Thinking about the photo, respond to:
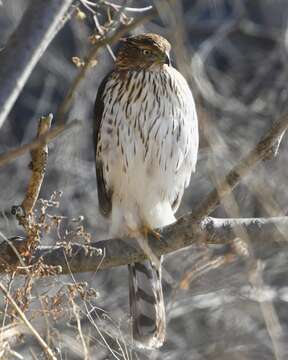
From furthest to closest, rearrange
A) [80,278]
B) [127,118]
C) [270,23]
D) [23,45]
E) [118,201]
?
[270,23]
[80,278]
[118,201]
[127,118]
[23,45]

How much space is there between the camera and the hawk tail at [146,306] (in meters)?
5.39

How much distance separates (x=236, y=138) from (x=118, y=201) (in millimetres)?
2418

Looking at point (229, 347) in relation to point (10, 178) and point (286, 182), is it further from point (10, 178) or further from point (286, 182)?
point (10, 178)

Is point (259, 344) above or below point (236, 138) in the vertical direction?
below

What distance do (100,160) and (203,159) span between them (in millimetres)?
2508

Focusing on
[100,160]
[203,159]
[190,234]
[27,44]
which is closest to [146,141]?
[100,160]

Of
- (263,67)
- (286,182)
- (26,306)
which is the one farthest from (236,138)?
(26,306)

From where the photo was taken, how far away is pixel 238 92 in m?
8.59

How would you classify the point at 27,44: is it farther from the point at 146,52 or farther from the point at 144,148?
the point at 146,52

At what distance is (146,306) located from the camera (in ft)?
18.2

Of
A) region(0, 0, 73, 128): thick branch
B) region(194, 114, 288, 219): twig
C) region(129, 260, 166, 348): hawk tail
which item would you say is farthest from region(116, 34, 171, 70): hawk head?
region(0, 0, 73, 128): thick branch

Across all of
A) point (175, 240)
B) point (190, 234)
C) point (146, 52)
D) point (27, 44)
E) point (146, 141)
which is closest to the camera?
point (27, 44)

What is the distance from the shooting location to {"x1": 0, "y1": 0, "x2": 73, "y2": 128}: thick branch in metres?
3.38

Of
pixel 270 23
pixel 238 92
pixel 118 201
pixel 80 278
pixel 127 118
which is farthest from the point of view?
pixel 270 23
